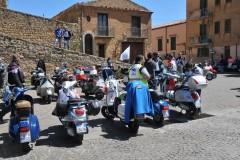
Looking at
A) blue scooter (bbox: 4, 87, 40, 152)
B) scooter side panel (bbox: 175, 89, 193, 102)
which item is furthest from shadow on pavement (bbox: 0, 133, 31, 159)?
scooter side panel (bbox: 175, 89, 193, 102)

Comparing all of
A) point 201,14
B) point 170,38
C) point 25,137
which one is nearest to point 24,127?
point 25,137

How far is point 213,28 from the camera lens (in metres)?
36.2

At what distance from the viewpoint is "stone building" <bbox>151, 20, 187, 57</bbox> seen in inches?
1790

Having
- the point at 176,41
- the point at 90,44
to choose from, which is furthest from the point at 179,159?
the point at 176,41

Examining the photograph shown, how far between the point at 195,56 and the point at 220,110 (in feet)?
102

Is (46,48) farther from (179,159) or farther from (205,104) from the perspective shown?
(179,159)

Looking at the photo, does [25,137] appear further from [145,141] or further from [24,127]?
[145,141]

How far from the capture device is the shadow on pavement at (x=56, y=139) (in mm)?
5782

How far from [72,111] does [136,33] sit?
28072 millimetres

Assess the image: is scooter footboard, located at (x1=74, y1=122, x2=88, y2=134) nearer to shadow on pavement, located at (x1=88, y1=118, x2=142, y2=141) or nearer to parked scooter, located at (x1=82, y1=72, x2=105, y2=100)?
shadow on pavement, located at (x1=88, y1=118, x2=142, y2=141)

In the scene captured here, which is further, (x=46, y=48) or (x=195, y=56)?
(x=195, y=56)

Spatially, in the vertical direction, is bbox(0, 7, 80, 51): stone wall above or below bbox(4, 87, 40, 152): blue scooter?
above

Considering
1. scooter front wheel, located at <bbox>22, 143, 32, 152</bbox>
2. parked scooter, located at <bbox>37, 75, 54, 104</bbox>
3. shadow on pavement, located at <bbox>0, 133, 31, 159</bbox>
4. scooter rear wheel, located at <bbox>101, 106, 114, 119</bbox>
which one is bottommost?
shadow on pavement, located at <bbox>0, 133, 31, 159</bbox>

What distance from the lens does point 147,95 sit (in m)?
6.43
